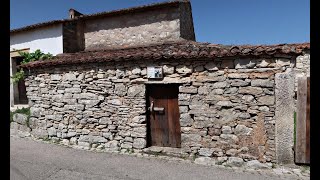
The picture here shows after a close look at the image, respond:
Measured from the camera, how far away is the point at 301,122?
14.5 feet

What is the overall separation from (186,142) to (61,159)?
287cm

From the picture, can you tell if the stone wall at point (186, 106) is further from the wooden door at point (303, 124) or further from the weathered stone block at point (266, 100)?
the wooden door at point (303, 124)

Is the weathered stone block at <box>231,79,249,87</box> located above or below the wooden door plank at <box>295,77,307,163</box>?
above

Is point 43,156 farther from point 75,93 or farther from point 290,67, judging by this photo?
point 290,67

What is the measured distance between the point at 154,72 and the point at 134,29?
161 inches

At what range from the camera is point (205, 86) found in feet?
16.2

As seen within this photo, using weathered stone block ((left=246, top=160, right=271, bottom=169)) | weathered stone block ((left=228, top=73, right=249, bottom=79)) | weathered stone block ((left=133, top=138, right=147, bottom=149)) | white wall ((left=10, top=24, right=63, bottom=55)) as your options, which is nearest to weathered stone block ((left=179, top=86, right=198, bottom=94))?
weathered stone block ((left=228, top=73, right=249, bottom=79))

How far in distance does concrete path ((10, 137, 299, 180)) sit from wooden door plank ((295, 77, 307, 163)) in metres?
0.53

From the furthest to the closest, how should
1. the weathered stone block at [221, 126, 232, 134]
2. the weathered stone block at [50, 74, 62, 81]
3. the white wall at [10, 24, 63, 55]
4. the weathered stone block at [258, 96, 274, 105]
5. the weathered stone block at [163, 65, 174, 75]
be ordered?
the white wall at [10, 24, 63, 55], the weathered stone block at [50, 74, 62, 81], the weathered stone block at [163, 65, 174, 75], the weathered stone block at [221, 126, 232, 134], the weathered stone block at [258, 96, 274, 105]

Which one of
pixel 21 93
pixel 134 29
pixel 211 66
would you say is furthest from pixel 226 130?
pixel 21 93

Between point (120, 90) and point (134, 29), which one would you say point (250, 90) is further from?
point (134, 29)

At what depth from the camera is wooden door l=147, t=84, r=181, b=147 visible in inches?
211

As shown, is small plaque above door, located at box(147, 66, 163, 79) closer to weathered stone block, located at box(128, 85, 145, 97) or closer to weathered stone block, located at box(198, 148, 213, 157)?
weathered stone block, located at box(128, 85, 145, 97)

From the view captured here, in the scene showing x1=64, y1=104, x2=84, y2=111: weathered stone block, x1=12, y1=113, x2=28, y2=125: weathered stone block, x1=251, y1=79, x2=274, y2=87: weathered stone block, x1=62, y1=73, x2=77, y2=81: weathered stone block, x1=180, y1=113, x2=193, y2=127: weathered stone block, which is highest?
x1=62, y1=73, x2=77, y2=81: weathered stone block
